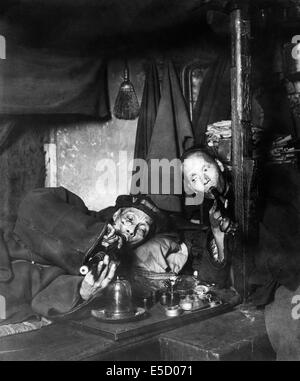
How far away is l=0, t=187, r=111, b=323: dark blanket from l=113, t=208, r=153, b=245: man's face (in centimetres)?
31

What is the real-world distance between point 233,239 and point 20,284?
1798 millimetres

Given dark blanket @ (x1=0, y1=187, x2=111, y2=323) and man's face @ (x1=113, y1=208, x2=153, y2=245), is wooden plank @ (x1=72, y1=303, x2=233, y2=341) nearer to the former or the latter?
dark blanket @ (x1=0, y1=187, x2=111, y2=323)

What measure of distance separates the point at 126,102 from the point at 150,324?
10.0 feet

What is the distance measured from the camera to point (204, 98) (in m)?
5.51

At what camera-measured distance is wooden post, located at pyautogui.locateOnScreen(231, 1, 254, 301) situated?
3723 mm

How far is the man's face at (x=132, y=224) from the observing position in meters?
4.40

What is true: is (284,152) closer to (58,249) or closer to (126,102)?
(126,102)

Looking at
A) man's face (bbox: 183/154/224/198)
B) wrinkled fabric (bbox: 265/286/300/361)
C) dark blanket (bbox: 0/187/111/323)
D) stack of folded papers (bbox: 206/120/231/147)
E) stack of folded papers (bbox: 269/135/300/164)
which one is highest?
stack of folded papers (bbox: 206/120/231/147)

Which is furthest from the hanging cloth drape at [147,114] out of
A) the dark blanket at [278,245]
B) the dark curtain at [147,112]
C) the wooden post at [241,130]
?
the wooden post at [241,130]

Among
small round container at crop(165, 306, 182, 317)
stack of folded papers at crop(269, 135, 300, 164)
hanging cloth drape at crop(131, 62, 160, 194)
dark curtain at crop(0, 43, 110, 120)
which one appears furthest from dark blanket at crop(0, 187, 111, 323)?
stack of folded papers at crop(269, 135, 300, 164)

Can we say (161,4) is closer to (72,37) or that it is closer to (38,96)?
(72,37)

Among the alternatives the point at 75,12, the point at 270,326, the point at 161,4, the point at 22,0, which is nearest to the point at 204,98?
the point at 161,4

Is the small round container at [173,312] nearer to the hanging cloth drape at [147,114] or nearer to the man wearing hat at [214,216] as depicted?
the man wearing hat at [214,216]

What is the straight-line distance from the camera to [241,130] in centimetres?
378
